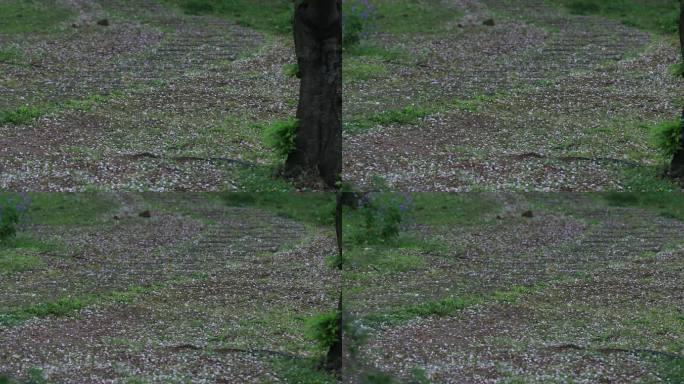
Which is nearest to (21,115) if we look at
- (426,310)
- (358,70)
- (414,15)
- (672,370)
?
(358,70)

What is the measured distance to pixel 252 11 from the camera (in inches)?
320

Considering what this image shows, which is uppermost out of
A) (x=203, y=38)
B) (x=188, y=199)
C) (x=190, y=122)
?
(x=203, y=38)

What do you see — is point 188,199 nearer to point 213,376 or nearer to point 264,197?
point 264,197

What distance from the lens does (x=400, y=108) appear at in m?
7.46

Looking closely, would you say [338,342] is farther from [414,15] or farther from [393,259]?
[414,15]

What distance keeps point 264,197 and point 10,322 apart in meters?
2.01

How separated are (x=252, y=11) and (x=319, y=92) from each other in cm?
129

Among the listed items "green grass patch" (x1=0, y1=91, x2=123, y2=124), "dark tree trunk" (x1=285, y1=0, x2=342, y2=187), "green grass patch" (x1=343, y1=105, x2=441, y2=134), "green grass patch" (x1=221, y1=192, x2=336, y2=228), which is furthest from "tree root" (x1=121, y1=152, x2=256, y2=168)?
"green grass patch" (x1=343, y1=105, x2=441, y2=134)

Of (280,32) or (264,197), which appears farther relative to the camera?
(280,32)

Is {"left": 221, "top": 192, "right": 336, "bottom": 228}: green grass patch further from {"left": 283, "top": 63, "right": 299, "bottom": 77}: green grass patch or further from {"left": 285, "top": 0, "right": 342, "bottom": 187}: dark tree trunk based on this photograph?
{"left": 283, "top": 63, "right": 299, "bottom": 77}: green grass patch

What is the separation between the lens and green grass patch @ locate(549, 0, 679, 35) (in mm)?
7789

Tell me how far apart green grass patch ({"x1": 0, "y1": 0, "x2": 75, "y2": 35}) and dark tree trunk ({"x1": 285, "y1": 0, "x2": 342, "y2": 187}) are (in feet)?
7.18

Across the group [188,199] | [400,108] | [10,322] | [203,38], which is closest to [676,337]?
[400,108]

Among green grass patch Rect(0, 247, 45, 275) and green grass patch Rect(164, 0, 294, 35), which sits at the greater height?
green grass patch Rect(164, 0, 294, 35)
